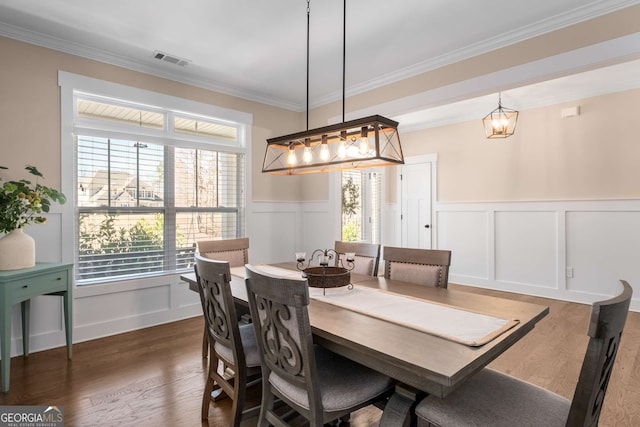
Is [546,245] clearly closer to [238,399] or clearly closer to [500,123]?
[500,123]

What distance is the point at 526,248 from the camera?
4914mm

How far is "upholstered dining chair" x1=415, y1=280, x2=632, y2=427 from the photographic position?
1060 millimetres

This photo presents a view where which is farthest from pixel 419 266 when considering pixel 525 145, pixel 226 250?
pixel 525 145

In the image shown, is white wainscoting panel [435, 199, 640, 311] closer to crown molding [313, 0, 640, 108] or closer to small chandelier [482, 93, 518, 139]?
small chandelier [482, 93, 518, 139]

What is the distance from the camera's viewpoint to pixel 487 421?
1226 mm

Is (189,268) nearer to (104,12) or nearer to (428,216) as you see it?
(104,12)

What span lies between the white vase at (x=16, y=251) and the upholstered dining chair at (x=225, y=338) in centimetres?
166

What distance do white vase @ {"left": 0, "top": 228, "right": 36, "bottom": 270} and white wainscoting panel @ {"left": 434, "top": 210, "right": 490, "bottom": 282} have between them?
5205 millimetres

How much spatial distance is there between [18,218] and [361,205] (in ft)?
16.3

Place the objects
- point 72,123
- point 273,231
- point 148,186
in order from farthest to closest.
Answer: point 273,231 < point 148,186 < point 72,123

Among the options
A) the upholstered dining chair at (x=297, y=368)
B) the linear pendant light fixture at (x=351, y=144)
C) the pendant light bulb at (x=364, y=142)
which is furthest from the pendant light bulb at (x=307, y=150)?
the upholstered dining chair at (x=297, y=368)

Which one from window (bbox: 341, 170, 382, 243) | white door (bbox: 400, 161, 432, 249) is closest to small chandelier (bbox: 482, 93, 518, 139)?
white door (bbox: 400, 161, 432, 249)

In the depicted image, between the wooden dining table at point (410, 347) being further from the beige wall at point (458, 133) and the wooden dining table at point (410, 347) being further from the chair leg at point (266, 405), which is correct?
the beige wall at point (458, 133)

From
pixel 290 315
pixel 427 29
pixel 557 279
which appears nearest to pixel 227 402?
pixel 290 315
